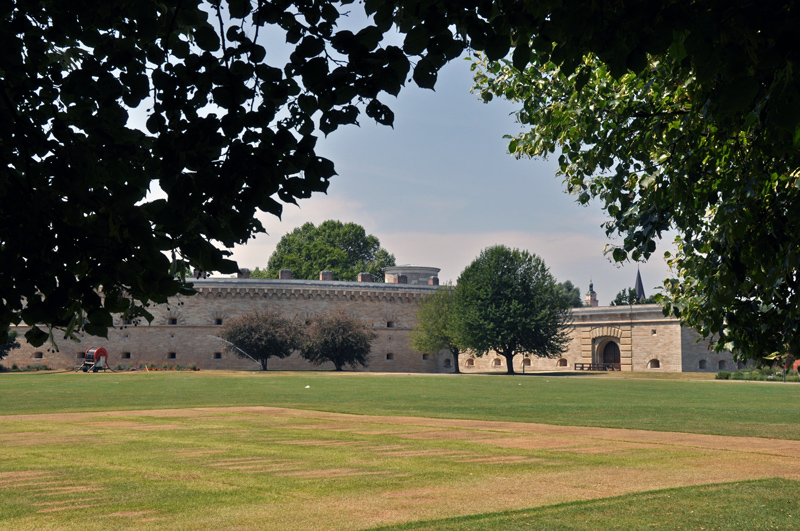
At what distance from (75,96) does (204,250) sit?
4.90ft

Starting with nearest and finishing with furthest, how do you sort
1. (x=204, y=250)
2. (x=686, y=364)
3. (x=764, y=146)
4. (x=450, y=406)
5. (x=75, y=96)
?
(x=204, y=250), (x=75, y=96), (x=764, y=146), (x=450, y=406), (x=686, y=364)

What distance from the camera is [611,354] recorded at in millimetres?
70875

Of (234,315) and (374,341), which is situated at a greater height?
(234,315)

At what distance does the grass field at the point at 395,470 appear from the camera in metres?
7.33

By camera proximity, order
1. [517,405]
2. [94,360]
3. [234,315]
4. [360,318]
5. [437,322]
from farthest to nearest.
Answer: [360,318]
[234,315]
[437,322]
[94,360]
[517,405]

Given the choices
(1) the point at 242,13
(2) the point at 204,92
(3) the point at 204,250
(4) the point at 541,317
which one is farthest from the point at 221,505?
(4) the point at 541,317

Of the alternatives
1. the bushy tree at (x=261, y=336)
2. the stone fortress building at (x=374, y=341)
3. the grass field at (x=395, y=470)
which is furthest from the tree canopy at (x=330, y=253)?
the grass field at (x=395, y=470)

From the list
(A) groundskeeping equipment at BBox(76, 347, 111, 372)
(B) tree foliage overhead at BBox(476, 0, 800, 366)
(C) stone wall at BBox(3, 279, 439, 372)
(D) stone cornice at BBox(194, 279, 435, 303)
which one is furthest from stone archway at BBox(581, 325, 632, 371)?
(B) tree foliage overhead at BBox(476, 0, 800, 366)

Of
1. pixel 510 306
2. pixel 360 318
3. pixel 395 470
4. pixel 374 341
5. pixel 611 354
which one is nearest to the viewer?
pixel 395 470

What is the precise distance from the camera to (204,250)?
4.66m

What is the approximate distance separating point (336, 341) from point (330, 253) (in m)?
30.7

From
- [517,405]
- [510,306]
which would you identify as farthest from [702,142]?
[510,306]

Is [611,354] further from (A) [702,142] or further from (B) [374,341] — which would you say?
(A) [702,142]

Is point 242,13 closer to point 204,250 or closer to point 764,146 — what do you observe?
point 204,250
